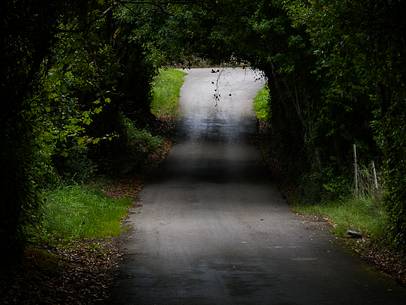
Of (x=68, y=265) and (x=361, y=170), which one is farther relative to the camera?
(x=361, y=170)

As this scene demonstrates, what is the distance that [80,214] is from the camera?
17.8m

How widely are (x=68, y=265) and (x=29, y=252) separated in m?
0.80

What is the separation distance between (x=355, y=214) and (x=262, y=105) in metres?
28.7

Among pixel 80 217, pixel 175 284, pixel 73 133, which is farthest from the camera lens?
pixel 80 217

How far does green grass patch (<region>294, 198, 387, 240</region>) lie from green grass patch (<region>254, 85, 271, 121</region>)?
2081cm

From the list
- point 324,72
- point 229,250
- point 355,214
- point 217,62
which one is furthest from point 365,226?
point 217,62

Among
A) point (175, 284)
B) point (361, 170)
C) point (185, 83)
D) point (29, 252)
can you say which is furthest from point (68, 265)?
point (185, 83)

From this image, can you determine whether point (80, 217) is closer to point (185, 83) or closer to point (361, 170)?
point (361, 170)

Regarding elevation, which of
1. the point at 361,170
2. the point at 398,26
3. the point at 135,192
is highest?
the point at 398,26

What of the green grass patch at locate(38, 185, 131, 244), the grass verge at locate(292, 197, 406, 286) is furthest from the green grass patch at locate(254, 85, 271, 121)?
the green grass patch at locate(38, 185, 131, 244)

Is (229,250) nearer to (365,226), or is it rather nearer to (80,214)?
(365,226)

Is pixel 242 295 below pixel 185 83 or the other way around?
below

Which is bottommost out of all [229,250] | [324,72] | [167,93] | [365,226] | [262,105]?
[229,250]

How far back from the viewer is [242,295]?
411 inches
